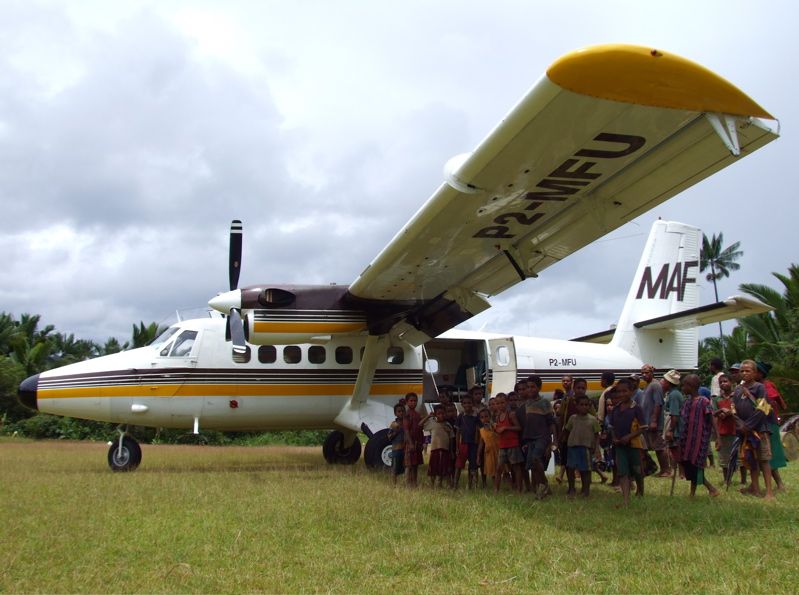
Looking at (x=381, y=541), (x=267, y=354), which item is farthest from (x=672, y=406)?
(x=267, y=354)

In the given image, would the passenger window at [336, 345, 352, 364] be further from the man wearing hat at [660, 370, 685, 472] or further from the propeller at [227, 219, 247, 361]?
the man wearing hat at [660, 370, 685, 472]

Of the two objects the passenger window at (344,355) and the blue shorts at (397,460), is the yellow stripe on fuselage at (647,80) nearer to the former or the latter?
the blue shorts at (397,460)


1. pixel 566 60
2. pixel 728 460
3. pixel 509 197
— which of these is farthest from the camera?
pixel 728 460

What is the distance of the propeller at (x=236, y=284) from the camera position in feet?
36.7

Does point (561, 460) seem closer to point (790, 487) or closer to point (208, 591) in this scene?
point (790, 487)

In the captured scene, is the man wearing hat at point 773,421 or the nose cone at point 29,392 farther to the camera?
the nose cone at point 29,392

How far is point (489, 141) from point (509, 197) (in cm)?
129

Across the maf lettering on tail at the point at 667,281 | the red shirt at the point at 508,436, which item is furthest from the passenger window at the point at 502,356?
the maf lettering on tail at the point at 667,281

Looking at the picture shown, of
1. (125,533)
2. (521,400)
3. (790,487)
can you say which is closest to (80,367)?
(125,533)

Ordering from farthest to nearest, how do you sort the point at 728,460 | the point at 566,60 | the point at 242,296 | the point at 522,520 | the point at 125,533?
the point at 242,296
the point at 728,460
the point at 522,520
the point at 125,533
the point at 566,60

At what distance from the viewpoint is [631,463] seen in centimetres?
747

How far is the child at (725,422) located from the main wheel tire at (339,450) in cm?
760

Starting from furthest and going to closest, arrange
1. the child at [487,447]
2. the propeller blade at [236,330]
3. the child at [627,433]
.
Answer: the propeller blade at [236,330] → the child at [487,447] → the child at [627,433]

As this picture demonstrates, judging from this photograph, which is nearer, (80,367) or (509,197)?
(509,197)
